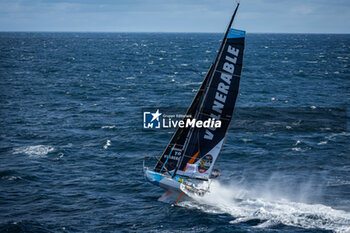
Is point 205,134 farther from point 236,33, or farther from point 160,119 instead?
point 160,119

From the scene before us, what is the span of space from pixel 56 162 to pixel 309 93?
184 feet

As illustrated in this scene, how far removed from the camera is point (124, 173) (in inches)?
1501

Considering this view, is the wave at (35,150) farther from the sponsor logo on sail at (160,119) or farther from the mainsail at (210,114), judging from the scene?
the mainsail at (210,114)

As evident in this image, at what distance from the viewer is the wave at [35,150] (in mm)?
42938

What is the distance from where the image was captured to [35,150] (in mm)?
44406

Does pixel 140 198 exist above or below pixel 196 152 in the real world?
below

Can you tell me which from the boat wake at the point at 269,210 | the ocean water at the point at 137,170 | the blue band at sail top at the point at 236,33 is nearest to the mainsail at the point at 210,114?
the blue band at sail top at the point at 236,33

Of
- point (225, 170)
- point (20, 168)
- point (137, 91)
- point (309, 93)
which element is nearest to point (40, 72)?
point (137, 91)

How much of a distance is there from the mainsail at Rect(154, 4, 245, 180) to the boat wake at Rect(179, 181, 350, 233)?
7.82ft

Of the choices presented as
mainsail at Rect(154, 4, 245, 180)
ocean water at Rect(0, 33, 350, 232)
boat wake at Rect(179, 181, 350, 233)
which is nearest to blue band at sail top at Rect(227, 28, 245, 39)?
mainsail at Rect(154, 4, 245, 180)

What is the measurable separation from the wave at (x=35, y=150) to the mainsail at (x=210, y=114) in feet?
61.4

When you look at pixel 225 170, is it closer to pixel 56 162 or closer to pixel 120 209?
pixel 120 209

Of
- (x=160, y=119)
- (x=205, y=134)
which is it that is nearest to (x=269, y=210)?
(x=205, y=134)

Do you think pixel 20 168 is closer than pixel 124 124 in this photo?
Yes
